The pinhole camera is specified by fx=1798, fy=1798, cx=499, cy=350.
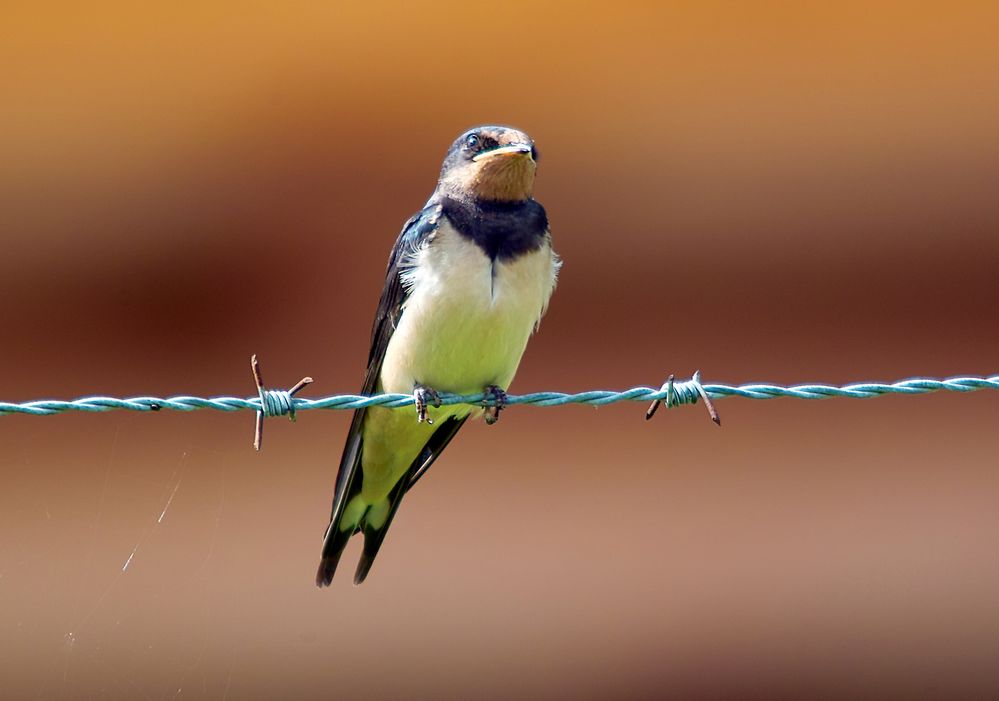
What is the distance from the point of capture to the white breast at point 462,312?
6023 mm

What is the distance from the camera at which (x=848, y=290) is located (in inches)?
415

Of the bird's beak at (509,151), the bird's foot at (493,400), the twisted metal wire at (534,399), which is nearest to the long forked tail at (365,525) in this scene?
the bird's foot at (493,400)

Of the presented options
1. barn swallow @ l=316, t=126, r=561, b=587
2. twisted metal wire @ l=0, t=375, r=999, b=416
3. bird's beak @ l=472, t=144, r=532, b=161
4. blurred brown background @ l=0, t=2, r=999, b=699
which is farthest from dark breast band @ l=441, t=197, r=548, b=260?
blurred brown background @ l=0, t=2, r=999, b=699

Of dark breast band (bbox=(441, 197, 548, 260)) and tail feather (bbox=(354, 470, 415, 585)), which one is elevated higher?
dark breast band (bbox=(441, 197, 548, 260))

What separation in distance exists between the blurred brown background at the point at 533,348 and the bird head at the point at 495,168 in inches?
147

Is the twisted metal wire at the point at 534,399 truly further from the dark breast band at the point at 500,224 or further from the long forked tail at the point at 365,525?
the long forked tail at the point at 365,525

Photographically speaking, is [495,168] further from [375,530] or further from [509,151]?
[375,530]

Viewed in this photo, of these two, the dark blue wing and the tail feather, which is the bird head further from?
the tail feather

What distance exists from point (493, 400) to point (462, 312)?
0.36m

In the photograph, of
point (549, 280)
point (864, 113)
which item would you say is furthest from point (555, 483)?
point (549, 280)

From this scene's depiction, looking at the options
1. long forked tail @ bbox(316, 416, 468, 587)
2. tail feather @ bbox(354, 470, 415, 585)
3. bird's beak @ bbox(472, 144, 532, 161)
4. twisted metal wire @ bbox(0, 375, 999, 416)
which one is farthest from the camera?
tail feather @ bbox(354, 470, 415, 585)

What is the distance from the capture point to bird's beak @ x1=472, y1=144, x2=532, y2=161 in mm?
6230

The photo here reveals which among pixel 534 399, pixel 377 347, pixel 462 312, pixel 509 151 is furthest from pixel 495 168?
pixel 534 399

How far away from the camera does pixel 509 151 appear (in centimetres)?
623
